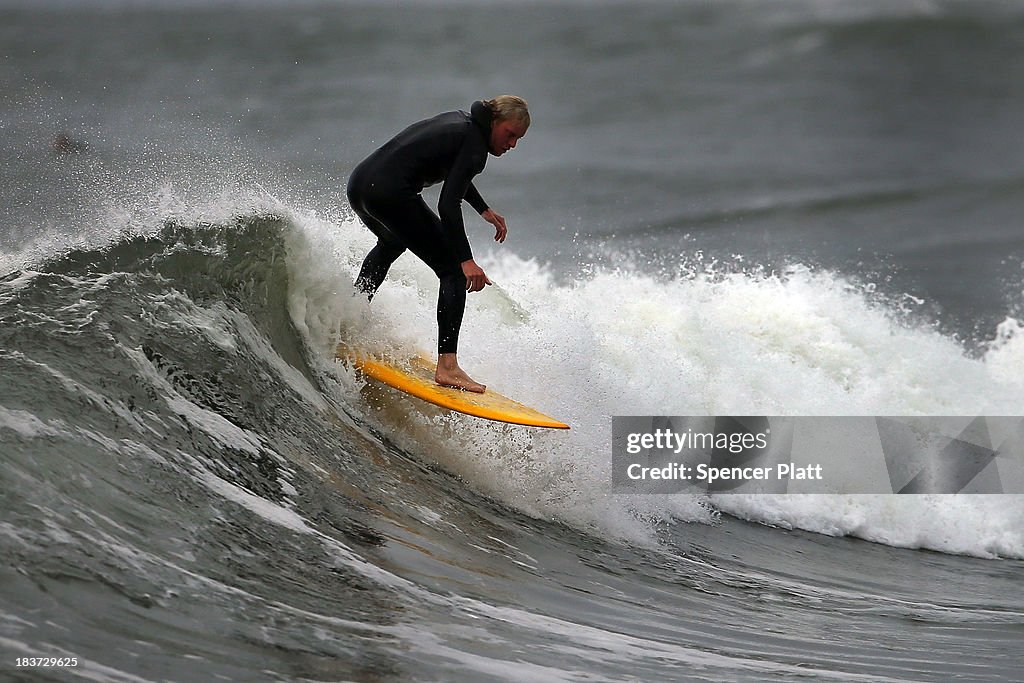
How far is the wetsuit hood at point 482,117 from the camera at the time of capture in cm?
525

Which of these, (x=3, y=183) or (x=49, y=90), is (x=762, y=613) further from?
(x=49, y=90)

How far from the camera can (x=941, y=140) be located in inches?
755

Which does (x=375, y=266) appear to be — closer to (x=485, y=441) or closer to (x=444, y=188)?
(x=444, y=188)

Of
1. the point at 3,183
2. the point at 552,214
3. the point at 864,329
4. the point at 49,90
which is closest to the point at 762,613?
the point at 864,329

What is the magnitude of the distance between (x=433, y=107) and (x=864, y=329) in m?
14.4

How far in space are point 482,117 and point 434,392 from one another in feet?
4.77

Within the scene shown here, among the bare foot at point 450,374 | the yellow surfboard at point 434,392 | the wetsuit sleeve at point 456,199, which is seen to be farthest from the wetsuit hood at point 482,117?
the yellow surfboard at point 434,392

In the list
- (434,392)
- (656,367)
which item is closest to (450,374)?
A: (434,392)

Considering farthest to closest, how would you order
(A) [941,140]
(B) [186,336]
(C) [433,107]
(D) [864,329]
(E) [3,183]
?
(C) [433,107], (A) [941,140], (E) [3,183], (D) [864,329], (B) [186,336]

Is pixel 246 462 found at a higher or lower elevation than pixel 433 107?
lower

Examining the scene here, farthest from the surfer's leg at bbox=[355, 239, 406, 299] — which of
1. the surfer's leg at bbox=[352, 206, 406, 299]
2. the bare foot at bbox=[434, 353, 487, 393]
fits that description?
the bare foot at bbox=[434, 353, 487, 393]

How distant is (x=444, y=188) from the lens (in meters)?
5.25

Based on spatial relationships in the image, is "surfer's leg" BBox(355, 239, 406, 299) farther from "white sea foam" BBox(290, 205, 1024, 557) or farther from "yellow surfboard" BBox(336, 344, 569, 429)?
"yellow surfboard" BBox(336, 344, 569, 429)

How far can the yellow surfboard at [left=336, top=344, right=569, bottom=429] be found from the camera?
215 inches
